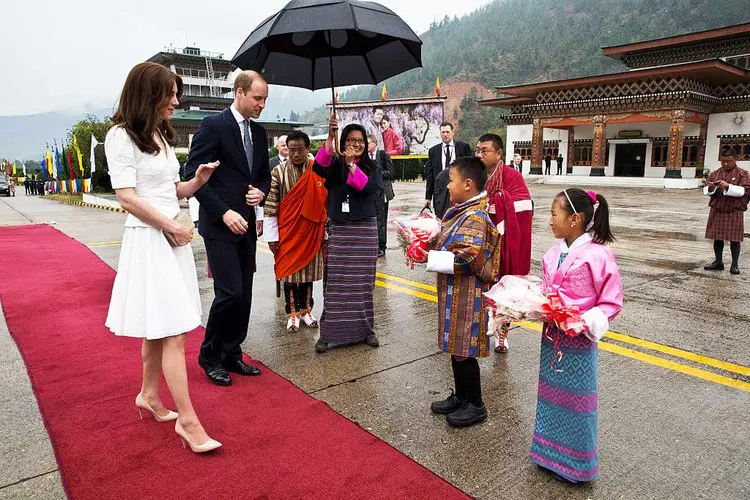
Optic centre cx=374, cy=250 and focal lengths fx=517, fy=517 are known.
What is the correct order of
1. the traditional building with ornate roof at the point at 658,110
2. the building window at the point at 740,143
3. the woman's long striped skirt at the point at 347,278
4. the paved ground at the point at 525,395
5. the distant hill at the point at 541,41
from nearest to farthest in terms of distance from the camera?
the paved ground at the point at 525,395, the woman's long striped skirt at the point at 347,278, the traditional building with ornate roof at the point at 658,110, the building window at the point at 740,143, the distant hill at the point at 541,41

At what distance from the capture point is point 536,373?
350cm

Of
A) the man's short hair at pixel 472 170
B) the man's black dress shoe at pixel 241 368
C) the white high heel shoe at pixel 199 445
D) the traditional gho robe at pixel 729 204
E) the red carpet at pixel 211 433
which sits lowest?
the red carpet at pixel 211 433

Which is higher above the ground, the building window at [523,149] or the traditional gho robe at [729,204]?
the building window at [523,149]

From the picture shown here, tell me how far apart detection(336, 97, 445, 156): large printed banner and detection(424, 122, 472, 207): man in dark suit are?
28.6 meters

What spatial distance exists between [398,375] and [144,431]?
1.56 m

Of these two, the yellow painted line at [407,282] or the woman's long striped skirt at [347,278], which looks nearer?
the woman's long striped skirt at [347,278]

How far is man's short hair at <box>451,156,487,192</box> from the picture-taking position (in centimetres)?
265

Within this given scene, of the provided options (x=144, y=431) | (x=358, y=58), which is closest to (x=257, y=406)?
(x=144, y=431)

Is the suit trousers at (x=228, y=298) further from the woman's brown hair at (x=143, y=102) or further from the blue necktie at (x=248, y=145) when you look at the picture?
the woman's brown hair at (x=143, y=102)

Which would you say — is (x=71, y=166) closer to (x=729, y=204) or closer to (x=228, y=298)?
(x=228, y=298)

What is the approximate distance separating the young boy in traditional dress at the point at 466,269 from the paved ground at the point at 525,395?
0.35 metres

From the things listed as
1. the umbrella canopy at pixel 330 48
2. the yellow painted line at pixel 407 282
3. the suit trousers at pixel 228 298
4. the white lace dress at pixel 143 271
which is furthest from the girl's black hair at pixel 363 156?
the yellow painted line at pixel 407 282

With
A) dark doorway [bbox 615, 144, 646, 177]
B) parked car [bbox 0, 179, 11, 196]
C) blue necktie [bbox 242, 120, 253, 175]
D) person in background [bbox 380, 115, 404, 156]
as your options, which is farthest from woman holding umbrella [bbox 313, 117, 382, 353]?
parked car [bbox 0, 179, 11, 196]

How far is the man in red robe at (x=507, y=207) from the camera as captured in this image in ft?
12.1
